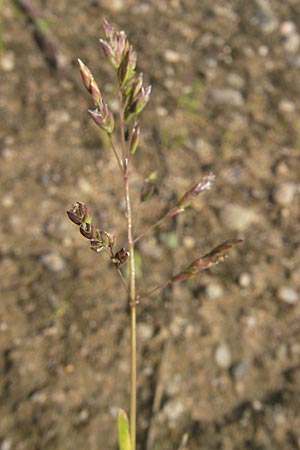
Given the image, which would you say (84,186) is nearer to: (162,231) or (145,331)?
(162,231)

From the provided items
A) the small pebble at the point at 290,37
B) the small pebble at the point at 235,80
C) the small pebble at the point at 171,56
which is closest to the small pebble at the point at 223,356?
the small pebble at the point at 235,80

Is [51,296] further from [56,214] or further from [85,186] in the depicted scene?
[85,186]

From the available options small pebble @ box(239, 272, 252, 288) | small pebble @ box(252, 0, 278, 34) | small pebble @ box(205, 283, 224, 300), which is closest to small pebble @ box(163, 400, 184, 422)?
small pebble @ box(205, 283, 224, 300)

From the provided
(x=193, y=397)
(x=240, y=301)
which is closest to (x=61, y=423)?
(x=193, y=397)

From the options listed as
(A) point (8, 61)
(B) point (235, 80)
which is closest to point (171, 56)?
(B) point (235, 80)

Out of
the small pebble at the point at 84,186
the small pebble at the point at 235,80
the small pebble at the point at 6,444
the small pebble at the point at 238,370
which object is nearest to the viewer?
the small pebble at the point at 6,444

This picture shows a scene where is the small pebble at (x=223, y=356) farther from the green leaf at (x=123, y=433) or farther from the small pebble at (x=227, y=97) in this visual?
the small pebble at (x=227, y=97)
